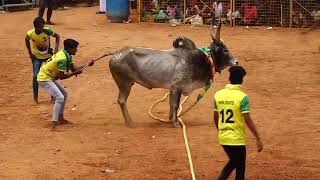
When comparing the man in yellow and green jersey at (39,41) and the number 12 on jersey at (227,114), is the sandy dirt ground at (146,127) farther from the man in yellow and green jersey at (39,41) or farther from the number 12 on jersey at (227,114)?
the number 12 on jersey at (227,114)

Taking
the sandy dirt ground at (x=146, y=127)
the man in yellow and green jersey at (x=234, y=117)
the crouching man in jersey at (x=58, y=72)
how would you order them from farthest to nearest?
the crouching man in jersey at (x=58, y=72) → the sandy dirt ground at (x=146, y=127) → the man in yellow and green jersey at (x=234, y=117)

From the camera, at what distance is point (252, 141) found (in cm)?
995

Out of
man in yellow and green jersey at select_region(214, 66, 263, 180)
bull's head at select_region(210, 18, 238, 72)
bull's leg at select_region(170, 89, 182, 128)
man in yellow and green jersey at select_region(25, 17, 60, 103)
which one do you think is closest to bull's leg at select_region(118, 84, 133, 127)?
bull's leg at select_region(170, 89, 182, 128)

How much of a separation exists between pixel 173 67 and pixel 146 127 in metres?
1.13

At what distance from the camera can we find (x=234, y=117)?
7227mm

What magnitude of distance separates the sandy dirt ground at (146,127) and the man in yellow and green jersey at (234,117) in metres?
1.13

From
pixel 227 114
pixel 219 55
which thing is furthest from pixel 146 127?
pixel 227 114

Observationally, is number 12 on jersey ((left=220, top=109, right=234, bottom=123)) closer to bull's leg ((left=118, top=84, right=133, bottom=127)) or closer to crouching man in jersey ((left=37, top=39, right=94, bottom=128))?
crouching man in jersey ((left=37, top=39, right=94, bottom=128))

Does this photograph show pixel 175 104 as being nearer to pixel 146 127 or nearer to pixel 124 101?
pixel 146 127

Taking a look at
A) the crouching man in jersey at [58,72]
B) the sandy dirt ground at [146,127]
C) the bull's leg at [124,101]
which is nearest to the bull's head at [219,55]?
the sandy dirt ground at [146,127]

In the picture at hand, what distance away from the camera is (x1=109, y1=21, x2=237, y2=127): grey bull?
10828 millimetres

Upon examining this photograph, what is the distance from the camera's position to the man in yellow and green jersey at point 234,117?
7164 mm

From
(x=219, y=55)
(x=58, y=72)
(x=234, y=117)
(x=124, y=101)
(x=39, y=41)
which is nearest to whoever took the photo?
(x=234, y=117)

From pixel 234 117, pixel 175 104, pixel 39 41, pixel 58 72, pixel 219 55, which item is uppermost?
pixel 39 41
